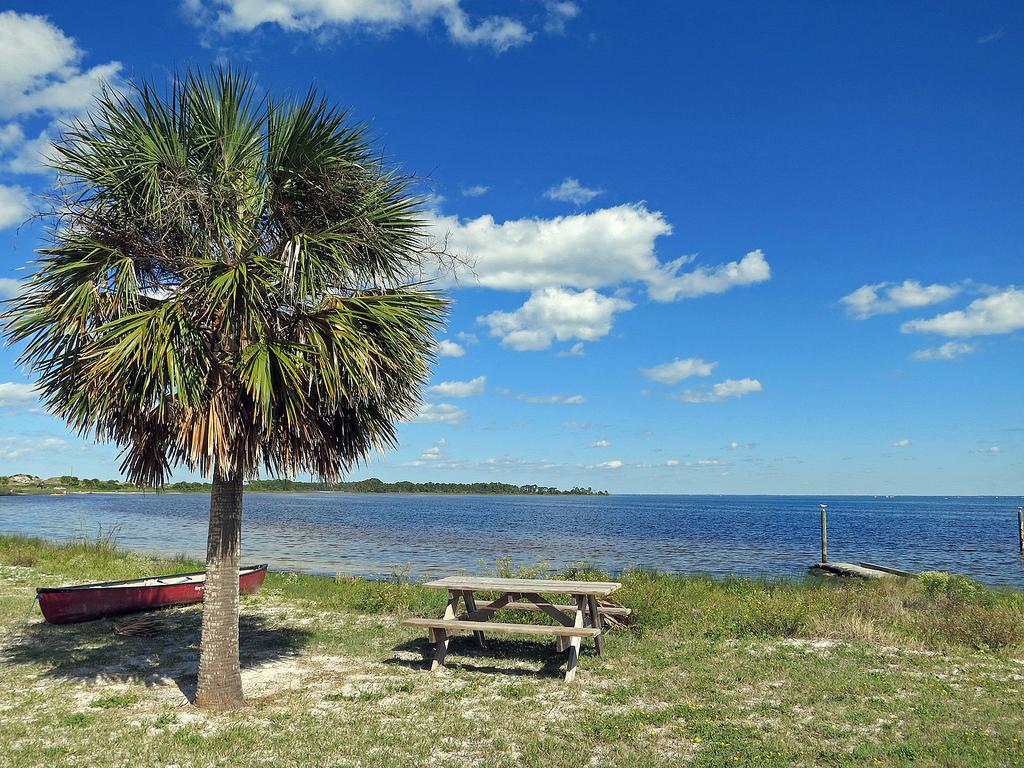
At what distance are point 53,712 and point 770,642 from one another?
9117mm

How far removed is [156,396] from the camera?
710 cm

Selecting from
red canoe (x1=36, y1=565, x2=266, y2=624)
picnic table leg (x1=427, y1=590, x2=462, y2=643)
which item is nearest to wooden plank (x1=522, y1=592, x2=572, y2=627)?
picnic table leg (x1=427, y1=590, x2=462, y2=643)

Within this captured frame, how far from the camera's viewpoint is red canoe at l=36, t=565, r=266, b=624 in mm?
12367

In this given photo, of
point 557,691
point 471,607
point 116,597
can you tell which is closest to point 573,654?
point 557,691

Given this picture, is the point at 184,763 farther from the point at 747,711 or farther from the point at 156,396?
the point at 747,711

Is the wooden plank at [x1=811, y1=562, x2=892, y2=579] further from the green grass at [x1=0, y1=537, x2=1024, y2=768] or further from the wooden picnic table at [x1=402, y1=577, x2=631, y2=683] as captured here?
the wooden picnic table at [x1=402, y1=577, x2=631, y2=683]

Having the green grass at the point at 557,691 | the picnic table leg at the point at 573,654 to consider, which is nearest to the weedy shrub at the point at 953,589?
the green grass at the point at 557,691

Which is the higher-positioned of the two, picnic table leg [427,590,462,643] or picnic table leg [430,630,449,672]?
picnic table leg [427,590,462,643]

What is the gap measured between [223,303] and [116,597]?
880 centimetres

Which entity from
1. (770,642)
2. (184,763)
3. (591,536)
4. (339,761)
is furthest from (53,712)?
(591,536)

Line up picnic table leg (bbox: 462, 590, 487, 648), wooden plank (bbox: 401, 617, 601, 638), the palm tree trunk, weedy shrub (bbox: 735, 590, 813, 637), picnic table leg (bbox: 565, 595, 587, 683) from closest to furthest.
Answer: the palm tree trunk, picnic table leg (bbox: 565, 595, 587, 683), wooden plank (bbox: 401, 617, 601, 638), picnic table leg (bbox: 462, 590, 487, 648), weedy shrub (bbox: 735, 590, 813, 637)

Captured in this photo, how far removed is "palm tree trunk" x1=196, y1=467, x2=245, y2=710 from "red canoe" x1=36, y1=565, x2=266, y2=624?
4.16 m

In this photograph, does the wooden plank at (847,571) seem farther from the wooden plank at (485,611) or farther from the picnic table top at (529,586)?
the wooden plank at (485,611)

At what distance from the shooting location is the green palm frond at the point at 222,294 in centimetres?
717
